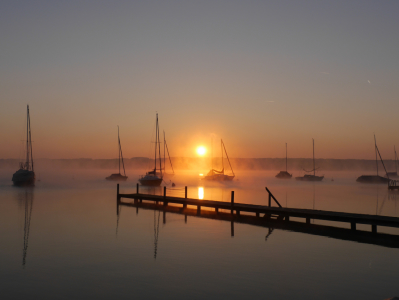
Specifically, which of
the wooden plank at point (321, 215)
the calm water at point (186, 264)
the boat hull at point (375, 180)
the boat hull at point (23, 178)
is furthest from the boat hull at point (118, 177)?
the calm water at point (186, 264)

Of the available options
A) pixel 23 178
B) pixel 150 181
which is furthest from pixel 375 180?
pixel 23 178

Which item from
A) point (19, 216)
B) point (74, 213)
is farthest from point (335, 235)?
point (19, 216)

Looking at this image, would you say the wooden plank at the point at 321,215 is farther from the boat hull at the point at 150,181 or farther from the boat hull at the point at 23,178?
the boat hull at the point at 23,178

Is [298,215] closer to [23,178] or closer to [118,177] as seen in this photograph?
[23,178]

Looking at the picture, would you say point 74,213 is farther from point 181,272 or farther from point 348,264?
point 348,264

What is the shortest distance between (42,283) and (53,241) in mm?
8468

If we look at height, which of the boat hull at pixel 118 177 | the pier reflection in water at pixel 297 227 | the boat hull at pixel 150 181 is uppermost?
the pier reflection in water at pixel 297 227

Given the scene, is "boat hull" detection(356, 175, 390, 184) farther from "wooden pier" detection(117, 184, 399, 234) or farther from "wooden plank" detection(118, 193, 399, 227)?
"wooden plank" detection(118, 193, 399, 227)

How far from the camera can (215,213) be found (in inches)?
1345

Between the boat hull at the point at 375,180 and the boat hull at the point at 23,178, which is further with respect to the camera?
the boat hull at the point at 375,180

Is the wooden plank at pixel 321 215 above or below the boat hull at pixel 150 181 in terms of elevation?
above

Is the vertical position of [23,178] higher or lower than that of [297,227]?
lower

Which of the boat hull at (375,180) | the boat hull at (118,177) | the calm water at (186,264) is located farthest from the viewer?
the boat hull at (118,177)

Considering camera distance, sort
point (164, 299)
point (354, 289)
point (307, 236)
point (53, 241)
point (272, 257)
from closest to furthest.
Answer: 1. point (164, 299)
2. point (354, 289)
3. point (272, 257)
4. point (53, 241)
5. point (307, 236)
